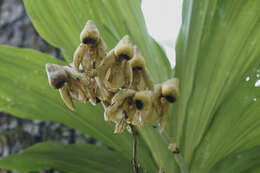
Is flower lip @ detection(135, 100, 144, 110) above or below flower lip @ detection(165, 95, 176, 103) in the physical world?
below

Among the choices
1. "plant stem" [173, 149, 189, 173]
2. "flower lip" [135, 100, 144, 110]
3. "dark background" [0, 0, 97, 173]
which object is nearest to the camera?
"flower lip" [135, 100, 144, 110]

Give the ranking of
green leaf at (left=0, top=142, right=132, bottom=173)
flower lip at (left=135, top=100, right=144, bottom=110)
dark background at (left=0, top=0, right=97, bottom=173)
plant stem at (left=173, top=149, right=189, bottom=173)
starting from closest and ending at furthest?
flower lip at (left=135, top=100, right=144, bottom=110) → plant stem at (left=173, top=149, right=189, bottom=173) → green leaf at (left=0, top=142, right=132, bottom=173) → dark background at (left=0, top=0, right=97, bottom=173)

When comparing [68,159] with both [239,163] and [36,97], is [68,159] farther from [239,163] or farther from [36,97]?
[239,163]

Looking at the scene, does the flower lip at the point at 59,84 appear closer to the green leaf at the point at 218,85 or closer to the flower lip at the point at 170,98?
the flower lip at the point at 170,98

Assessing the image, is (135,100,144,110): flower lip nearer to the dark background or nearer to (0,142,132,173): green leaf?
(0,142,132,173): green leaf

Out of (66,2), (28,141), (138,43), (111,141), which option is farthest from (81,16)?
(28,141)

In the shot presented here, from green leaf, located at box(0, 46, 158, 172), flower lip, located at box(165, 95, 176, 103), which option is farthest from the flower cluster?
green leaf, located at box(0, 46, 158, 172)

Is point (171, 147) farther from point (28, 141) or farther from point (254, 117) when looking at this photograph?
point (28, 141)
